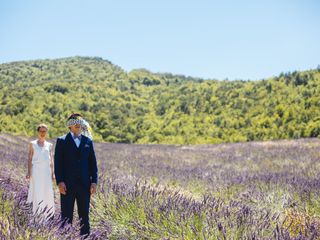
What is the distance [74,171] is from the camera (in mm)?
5023

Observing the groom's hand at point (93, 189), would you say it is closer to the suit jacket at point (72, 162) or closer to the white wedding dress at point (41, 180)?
the suit jacket at point (72, 162)

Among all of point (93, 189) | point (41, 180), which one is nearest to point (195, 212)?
point (93, 189)

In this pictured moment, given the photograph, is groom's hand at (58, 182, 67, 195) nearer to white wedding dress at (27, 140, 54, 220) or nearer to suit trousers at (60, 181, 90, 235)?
suit trousers at (60, 181, 90, 235)

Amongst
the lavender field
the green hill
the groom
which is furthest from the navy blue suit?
the green hill

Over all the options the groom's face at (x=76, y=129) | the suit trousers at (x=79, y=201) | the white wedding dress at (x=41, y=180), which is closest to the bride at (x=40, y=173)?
the white wedding dress at (x=41, y=180)

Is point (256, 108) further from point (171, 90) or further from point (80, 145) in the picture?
point (80, 145)

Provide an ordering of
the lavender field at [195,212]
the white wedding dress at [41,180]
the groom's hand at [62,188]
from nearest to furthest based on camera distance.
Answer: the lavender field at [195,212]
the groom's hand at [62,188]
the white wedding dress at [41,180]

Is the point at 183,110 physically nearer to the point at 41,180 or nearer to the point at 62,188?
the point at 41,180

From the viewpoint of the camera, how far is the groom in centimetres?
502

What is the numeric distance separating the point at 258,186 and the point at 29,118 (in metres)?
35.8

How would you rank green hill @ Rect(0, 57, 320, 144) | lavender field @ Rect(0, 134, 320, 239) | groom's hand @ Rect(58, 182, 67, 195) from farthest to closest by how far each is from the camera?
1. green hill @ Rect(0, 57, 320, 144)
2. groom's hand @ Rect(58, 182, 67, 195)
3. lavender field @ Rect(0, 134, 320, 239)

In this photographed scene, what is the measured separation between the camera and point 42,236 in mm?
3268

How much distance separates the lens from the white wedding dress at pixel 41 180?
5.88m

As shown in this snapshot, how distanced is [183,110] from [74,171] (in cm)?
4045
